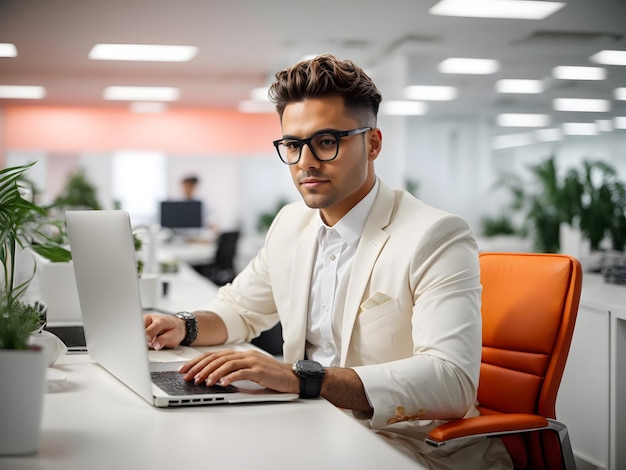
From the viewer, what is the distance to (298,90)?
6.24 ft

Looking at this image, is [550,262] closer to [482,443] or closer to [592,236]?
[482,443]

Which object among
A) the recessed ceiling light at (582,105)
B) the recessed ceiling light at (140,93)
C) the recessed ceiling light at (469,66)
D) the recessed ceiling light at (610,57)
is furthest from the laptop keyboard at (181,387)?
the recessed ceiling light at (140,93)

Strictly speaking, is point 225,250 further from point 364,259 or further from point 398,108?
point 364,259

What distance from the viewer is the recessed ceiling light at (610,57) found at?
7.55 meters

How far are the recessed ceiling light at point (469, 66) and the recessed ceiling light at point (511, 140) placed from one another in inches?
58.1

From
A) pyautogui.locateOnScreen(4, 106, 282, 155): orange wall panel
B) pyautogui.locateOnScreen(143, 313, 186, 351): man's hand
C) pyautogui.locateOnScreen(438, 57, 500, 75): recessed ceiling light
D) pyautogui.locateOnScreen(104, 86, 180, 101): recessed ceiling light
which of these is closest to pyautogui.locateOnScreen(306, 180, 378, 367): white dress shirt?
pyautogui.locateOnScreen(143, 313, 186, 351): man's hand

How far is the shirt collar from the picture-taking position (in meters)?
1.98

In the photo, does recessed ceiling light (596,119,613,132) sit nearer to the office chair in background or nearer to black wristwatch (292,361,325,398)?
the office chair in background

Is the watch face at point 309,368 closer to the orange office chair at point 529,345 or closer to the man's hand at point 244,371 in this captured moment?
the man's hand at point 244,371

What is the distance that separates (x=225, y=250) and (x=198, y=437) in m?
7.29

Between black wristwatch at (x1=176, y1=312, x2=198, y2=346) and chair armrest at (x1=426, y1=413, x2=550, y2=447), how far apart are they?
795 mm

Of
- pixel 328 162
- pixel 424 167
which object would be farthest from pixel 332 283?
pixel 424 167

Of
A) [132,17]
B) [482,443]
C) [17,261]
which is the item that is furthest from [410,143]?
[482,443]

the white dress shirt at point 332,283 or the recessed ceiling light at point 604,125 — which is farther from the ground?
the recessed ceiling light at point 604,125
